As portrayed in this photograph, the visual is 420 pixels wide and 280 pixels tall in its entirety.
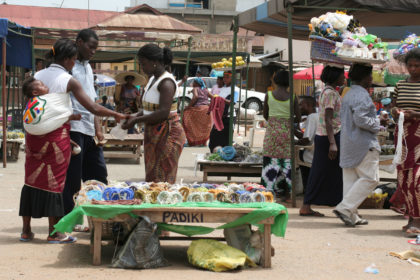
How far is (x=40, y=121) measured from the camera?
5.70m

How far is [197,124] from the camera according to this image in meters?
16.4

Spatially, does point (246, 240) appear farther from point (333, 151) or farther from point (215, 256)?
point (333, 151)

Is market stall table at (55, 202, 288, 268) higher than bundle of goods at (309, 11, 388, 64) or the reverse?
the reverse

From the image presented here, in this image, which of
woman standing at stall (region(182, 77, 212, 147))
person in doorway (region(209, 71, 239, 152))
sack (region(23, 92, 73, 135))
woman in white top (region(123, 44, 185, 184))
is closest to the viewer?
sack (region(23, 92, 73, 135))

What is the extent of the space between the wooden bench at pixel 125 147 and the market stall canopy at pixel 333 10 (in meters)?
3.76

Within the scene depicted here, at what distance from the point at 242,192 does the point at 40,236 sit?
2.06 meters

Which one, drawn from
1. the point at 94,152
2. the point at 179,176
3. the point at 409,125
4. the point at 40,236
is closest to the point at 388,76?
the point at 179,176

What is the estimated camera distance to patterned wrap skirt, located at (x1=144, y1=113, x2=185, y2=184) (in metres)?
6.17

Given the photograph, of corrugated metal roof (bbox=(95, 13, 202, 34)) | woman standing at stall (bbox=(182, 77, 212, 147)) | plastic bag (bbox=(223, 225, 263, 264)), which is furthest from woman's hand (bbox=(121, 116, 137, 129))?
corrugated metal roof (bbox=(95, 13, 202, 34))

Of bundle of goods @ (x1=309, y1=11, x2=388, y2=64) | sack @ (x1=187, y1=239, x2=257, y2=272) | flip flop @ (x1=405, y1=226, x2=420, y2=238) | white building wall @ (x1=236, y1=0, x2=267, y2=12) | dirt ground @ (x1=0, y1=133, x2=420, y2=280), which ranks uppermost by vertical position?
white building wall @ (x1=236, y1=0, x2=267, y2=12)

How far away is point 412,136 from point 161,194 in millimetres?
2926

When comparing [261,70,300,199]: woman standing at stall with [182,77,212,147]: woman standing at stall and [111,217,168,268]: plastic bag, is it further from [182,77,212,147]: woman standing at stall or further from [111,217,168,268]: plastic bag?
[182,77,212,147]: woman standing at stall

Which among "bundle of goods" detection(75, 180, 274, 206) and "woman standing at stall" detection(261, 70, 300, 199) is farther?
"woman standing at stall" detection(261, 70, 300, 199)

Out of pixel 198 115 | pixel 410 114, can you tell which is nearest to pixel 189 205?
pixel 410 114
